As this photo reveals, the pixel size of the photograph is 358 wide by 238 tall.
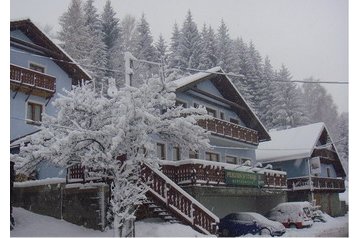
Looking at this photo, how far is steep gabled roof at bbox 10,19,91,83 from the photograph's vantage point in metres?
12.0

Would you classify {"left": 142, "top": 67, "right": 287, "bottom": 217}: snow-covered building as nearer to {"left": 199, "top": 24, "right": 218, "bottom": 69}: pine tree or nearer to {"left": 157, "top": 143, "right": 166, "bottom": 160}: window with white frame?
{"left": 157, "top": 143, "right": 166, "bottom": 160}: window with white frame

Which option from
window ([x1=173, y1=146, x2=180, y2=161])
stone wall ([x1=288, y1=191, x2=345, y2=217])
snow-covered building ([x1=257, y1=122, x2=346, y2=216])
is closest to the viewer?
window ([x1=173, y1=146, x2=180, y2=161])

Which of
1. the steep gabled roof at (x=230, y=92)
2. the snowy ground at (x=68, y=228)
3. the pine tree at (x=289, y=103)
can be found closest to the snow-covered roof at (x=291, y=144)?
the pine tree at (x=289, y=103)

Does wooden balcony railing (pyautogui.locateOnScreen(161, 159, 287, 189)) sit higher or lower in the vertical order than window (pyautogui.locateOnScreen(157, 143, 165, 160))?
lower

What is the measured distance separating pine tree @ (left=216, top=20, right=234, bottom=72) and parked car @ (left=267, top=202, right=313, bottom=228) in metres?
5.79

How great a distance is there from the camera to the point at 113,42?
1358 centimetres

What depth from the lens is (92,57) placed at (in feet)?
44.8

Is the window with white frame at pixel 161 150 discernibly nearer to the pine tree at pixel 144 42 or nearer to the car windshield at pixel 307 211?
the pine tree at pixel 144 42

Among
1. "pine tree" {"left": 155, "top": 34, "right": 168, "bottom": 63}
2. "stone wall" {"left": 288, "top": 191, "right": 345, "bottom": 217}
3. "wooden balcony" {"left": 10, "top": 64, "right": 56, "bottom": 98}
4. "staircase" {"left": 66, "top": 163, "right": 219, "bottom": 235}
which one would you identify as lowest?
"stone wall" {"left": 288, "top": 191, "right": 345, "bottom": 217}

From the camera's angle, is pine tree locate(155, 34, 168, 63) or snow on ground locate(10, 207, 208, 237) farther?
pine tree locate(155, 34, 168, 63)

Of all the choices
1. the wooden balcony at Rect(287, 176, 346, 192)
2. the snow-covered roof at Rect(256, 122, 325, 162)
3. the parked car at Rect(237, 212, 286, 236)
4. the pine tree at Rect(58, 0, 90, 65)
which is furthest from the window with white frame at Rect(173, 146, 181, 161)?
the wooden balcony at Rect(287, 176, 346, 192)

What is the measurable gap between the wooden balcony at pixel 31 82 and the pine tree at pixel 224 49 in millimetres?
5571

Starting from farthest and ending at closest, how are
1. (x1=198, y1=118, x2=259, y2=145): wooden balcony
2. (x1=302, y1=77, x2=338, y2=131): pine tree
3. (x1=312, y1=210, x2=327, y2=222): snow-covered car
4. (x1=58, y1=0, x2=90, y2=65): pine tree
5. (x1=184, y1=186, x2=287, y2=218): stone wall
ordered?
(x1=312, y1=210, x2=327, y2=222): snow-covered car → (x1=198, y1=118, x2=259, y2=145): wooden balcony → (x1=302, y1=77, x2=338, y2=131): pine tree → (x1=184, y1=186, x2=287, y2=218): stone wall → (x1=58, y1=0, x2=90, y2=65): pine tree

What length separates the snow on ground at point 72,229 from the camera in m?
10.3
